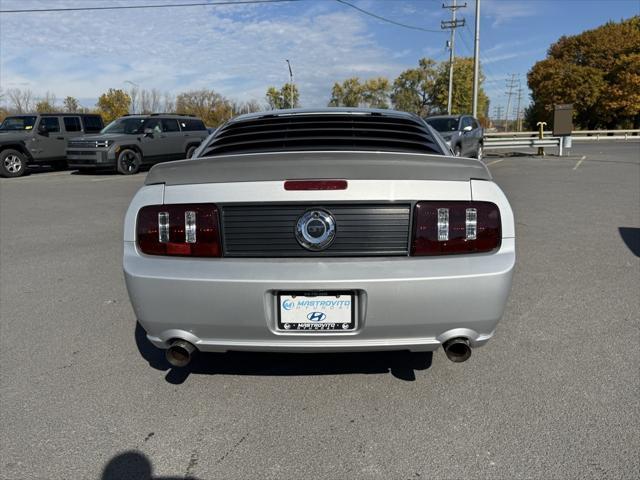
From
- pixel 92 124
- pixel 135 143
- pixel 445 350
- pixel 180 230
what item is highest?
pixel 92 124

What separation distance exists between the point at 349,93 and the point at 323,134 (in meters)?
89.0

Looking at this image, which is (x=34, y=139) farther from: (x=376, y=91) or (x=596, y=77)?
(x=376, y=91)

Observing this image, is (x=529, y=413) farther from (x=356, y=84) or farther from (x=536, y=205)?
(x=356, y=84)

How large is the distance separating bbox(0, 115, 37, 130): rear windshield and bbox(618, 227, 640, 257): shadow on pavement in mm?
17077

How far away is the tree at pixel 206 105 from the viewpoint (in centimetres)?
5338

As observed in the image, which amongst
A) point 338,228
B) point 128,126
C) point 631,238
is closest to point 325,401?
point 338,228

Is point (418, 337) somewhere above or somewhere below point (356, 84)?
below

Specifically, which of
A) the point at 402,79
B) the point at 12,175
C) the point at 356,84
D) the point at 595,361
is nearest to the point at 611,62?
the point at 402,79

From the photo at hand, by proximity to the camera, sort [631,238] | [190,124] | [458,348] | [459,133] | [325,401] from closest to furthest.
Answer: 1. [458,348]
2. [325,401]
3. [631,238]
4. [459,133]
5. [190,124]

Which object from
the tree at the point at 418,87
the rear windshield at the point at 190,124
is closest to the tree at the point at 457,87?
the tree at the point at 418,87

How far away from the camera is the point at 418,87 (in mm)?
79188

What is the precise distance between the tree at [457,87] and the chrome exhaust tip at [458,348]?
70492 millimetres

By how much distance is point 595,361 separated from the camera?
3.16 m

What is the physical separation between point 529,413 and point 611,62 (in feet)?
187
